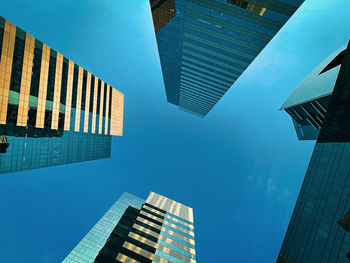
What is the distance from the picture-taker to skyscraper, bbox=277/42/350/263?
799 inches

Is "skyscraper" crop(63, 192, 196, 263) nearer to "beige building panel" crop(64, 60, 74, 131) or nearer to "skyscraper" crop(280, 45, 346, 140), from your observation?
"beige building panel" crop(64, 60, 74, 131)

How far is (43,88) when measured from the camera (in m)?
30.3

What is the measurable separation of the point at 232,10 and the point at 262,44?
12091mm

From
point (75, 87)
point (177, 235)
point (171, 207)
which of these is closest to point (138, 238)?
point (177, 235)

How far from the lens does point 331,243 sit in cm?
2056

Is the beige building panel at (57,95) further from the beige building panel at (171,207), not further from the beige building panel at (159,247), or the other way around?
the beige building panel at (171,207)

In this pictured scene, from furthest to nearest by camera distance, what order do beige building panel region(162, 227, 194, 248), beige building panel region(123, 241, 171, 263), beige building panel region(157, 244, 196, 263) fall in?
beige building panel region(162, 227, 194, 248) → beige building panel region(157, 244, 196, 263) → beige building panel region(123, 241, 171, 263)

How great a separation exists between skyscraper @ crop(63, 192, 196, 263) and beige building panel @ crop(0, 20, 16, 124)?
148ft

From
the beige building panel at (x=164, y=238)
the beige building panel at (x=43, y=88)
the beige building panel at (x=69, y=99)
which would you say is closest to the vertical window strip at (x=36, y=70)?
the beige building panel at (x=43, y=88)

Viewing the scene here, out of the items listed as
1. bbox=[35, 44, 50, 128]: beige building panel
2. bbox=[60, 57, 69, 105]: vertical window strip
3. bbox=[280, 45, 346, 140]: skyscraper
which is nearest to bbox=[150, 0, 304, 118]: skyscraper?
bbox=[280, 45, 346, 140]: skyscraper

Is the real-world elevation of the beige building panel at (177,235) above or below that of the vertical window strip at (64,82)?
below

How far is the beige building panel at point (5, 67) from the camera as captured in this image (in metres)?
23.8

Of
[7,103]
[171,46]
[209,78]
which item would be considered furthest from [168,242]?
[171,46]

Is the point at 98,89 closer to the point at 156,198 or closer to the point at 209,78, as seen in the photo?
the point at 209,78
